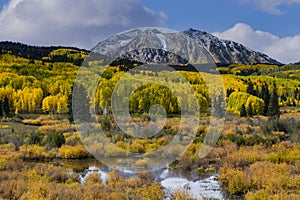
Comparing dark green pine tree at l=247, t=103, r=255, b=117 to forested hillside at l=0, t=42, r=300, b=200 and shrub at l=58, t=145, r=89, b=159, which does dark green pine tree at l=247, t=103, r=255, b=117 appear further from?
shrub at l=58, t=145, r=89, b=159

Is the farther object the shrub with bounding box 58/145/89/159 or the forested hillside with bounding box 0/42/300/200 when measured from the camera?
the shrub with bounding box 58/145/89/159

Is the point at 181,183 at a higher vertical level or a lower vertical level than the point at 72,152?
lower

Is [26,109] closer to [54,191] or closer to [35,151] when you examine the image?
[35,151]

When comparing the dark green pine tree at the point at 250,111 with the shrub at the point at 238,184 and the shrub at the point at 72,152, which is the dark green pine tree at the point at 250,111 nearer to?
the shrub at the point at 72,152

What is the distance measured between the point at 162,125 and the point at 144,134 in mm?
3618

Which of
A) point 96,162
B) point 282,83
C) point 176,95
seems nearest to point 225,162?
point 96,162

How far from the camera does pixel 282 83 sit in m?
112

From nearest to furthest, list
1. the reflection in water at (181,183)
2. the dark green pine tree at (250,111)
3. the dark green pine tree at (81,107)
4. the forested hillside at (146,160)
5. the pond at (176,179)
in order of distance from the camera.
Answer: the forested hillside at (146,160)
the reflection in water at (181,183)
the pond at (176,179)
the dark green pine tree at (81,107)
the dark green pine tree at (250,111)

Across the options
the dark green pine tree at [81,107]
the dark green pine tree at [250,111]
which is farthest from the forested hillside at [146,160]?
the dark green pine tree at [81,107]

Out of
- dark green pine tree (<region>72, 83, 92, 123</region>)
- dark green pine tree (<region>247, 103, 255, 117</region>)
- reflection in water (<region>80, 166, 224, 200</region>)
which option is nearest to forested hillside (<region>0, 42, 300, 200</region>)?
dark green pine tree (<region>247, 103, 255, 117</region>)

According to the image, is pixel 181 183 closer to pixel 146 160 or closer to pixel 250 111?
pixel 146 160

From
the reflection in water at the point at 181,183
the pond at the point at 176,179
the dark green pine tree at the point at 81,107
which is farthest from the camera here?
the dark green pine tree at the point at 81,107

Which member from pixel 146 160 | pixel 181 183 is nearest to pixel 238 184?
pixel 181 183

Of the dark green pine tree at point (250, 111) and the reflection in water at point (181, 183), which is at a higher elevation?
the dark green pine tree at point (250, 111)
